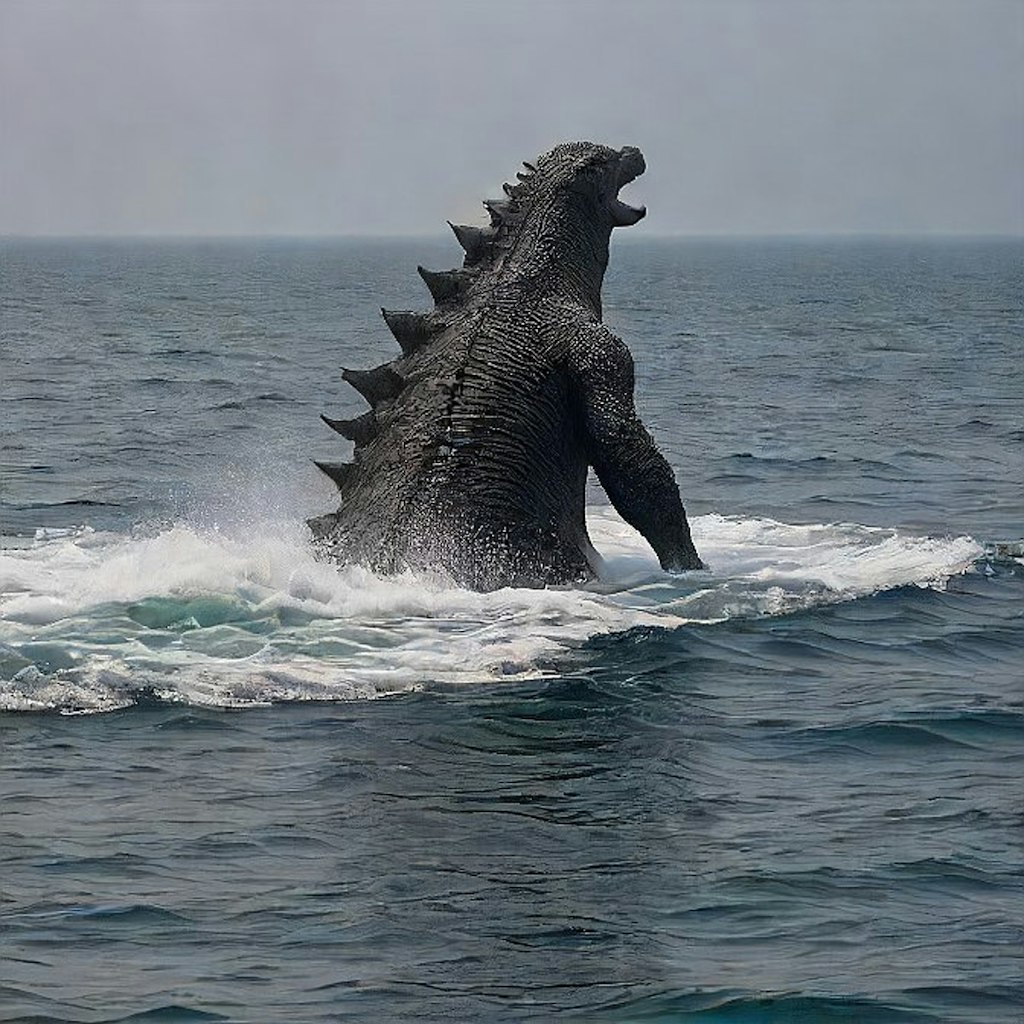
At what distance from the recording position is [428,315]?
1609cm

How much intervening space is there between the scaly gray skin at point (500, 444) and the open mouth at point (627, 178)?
3.89 feet

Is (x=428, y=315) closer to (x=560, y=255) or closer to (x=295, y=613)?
(x=560, y=255)

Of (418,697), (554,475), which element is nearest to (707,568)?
(554,475)

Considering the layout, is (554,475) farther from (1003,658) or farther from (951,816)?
(951,816)

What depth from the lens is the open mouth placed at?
17.4 meters

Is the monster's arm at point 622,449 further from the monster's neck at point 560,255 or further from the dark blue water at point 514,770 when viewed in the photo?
the monster's neck at point 560,255

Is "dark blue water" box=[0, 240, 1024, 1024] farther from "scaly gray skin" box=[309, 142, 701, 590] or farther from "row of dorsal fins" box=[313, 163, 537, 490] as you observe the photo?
"row of dorsal fins" box=[313, 163, 537, 490]

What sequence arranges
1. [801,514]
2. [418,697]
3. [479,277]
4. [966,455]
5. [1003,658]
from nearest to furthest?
[418,697] → [1003,658] → [479,277] → [801,514] → [966,455]

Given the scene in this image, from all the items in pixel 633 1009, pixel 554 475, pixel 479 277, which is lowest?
pixel 633 1009

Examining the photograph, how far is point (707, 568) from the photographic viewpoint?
1611 cm

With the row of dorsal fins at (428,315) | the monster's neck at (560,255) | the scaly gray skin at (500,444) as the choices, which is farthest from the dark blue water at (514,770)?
the monster's neck at (560,255)

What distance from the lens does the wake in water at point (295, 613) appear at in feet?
40.6

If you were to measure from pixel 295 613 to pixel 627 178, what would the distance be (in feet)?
17.8

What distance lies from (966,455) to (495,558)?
13300mm
